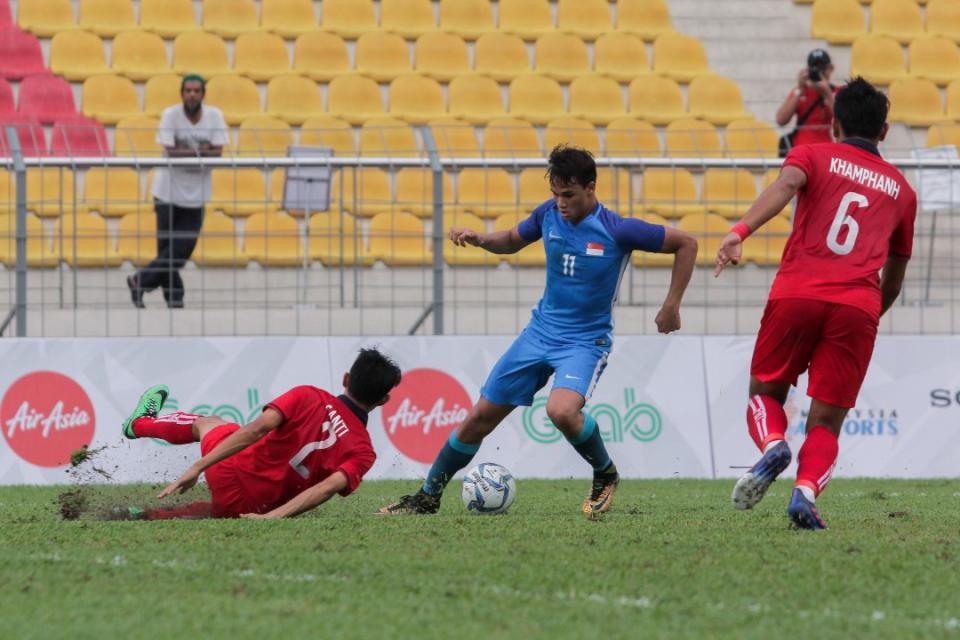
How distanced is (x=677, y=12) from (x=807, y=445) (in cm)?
1138

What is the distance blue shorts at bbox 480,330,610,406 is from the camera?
24.8 ft

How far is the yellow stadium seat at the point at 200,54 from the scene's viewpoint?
616 inches

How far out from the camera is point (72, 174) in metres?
11.5

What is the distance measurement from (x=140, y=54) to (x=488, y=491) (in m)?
9.53

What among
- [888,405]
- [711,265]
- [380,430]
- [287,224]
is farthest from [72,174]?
[888,405]

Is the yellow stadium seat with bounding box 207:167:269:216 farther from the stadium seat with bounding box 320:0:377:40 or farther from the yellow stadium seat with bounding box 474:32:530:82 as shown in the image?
the yellow stadium seat with bounding box 474:32:530:82

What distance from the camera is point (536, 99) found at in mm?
15734

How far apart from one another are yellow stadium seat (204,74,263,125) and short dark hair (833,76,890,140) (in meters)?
9.56

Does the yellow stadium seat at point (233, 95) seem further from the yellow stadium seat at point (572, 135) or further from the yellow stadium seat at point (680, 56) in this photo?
the yellow stadium seat at point (680, 56)

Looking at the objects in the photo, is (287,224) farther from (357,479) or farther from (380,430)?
(357,479)

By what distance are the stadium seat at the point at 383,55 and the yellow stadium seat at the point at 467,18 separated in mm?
594

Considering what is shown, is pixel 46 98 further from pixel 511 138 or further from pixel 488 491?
pixel 488 491

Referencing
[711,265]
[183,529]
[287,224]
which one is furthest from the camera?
[711,265]

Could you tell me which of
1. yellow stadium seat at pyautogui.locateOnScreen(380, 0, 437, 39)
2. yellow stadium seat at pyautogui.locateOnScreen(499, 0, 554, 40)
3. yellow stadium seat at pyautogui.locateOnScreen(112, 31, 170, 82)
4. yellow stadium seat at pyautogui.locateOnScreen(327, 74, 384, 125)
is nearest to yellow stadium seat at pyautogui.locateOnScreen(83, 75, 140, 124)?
yellow stadium seat at pyautogui.locateOnScreen(112, 31, 170, 82)
